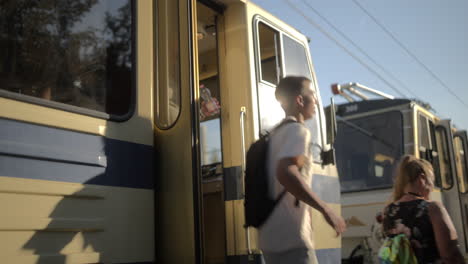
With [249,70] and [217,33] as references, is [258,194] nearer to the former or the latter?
[249,70]

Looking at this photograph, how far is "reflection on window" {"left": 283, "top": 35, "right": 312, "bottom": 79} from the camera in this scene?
14.4 feet

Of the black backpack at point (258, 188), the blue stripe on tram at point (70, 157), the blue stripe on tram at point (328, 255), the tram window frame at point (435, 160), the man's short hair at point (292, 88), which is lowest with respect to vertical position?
the blue stripe on tram at point (328, 255)

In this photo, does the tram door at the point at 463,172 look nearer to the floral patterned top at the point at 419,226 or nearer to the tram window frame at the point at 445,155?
the tram window frame at the point at 445,155

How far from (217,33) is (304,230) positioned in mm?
2243

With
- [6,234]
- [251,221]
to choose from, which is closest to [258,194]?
[251,221]

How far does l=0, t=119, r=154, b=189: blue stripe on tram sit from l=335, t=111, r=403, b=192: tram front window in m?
5.28

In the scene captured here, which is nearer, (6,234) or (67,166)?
(6,234)

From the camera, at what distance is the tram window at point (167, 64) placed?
137 inches

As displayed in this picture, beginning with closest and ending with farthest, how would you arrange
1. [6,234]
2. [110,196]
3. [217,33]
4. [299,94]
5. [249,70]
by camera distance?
[6,234]
[299,94]
[110,196]
[249,70]
[217,33]

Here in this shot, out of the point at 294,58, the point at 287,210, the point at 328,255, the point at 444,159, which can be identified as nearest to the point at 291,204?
the point at 287,210

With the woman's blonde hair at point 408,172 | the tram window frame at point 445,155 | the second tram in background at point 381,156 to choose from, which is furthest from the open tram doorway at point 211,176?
the tram window frame at point 445,155

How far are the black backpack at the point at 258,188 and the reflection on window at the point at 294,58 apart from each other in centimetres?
177

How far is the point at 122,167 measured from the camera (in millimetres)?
3057

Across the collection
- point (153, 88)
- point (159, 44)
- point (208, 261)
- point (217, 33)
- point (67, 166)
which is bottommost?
point (208, 261)
